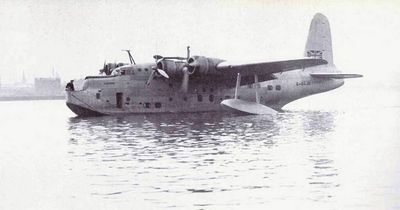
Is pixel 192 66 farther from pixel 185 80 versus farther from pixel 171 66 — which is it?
pixel 171 66

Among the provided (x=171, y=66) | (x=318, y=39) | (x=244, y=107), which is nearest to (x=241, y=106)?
(x=244, y=107)

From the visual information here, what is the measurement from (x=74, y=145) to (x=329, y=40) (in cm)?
3114

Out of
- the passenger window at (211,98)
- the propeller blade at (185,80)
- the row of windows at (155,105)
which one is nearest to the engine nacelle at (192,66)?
the propeller blade at (185,80)

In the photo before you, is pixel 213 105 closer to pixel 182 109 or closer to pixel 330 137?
pixel 182 109

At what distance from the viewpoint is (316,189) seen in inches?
442

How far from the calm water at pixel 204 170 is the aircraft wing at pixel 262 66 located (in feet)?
43.5

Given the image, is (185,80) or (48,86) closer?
(185,80)

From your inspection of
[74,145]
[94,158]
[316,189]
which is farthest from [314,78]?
[316,189]

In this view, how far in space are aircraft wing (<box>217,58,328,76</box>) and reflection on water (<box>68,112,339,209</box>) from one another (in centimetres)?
Answer: 1270

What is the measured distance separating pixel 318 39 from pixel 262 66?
1068 centimetres

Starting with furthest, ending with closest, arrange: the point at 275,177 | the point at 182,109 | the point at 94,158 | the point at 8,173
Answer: the point at 182,109
the point at 94,158
the point at 8,173
the point at 275,177

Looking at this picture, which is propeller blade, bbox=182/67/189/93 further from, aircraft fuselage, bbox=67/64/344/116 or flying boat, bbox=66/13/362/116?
aircraft fuselage, bbox=67/64/344/116

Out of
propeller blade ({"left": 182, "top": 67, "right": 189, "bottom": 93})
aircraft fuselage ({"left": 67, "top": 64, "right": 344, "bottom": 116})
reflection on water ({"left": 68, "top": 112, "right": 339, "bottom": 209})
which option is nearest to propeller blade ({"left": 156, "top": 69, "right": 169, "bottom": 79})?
aircraft fuselage ({"left": 67, "top": 64, "right": 344, "bottom": 116})

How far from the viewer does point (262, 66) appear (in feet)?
123
